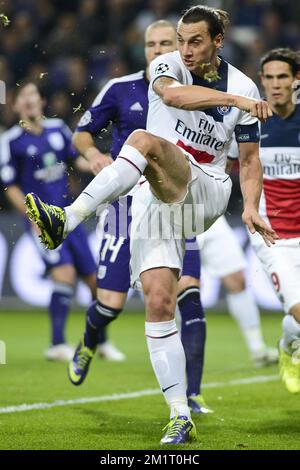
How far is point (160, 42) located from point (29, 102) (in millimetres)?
2751

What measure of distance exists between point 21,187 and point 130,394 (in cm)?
345

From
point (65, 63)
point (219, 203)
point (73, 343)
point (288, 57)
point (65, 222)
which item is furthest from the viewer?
point (65, 63)

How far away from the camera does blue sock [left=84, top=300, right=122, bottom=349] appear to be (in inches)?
277

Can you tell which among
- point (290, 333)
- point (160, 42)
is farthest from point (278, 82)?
point (290, 333)

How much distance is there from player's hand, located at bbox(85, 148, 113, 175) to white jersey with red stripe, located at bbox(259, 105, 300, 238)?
3.67 feet

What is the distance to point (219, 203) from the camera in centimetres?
537

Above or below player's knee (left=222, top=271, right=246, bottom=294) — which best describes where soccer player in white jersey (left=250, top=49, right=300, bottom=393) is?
above

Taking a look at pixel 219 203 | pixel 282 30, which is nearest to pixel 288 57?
pixel 219 203

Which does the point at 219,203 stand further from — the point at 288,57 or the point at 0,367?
the point at 0,367

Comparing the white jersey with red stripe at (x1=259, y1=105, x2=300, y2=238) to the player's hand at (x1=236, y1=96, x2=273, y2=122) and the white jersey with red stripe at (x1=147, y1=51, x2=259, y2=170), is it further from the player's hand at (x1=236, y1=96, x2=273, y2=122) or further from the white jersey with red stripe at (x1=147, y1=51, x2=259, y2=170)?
the player's hand at (x1=236, y1=96, x2=273, y2=122)

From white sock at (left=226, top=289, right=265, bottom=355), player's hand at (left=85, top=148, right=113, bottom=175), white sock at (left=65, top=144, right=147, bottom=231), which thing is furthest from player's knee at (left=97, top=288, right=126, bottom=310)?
white sock at (left=226, top=289, right=265, bottom=355)

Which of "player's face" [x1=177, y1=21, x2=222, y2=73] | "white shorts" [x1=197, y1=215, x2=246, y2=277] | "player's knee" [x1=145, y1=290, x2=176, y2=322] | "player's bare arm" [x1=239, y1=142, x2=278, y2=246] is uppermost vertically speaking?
"player's face" [x1=177, y1=21, x2=222, y2=73]

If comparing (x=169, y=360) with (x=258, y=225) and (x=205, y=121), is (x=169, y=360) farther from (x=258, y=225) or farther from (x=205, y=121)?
(x=205, y=121)

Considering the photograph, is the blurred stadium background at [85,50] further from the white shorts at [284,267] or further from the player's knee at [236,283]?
the white shorts at [284,267]
